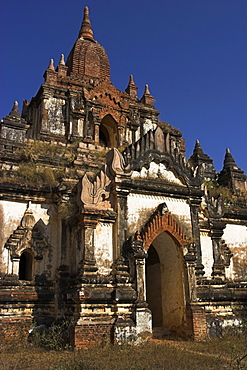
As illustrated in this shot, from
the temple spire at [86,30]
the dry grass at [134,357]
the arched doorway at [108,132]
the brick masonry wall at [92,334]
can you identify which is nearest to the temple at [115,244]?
the brick masonry wall at [92,334]

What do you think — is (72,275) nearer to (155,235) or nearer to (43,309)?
(43,309)

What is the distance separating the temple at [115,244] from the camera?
11266 millimetres

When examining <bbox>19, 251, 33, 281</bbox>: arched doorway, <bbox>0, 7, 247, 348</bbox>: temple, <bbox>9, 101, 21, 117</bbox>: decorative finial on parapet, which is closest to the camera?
<bbox>0, 7, 247, 348</bbox>: temple

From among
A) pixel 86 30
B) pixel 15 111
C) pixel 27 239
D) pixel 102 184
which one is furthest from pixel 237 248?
pixel 86 30

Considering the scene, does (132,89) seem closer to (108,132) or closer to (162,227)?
(108,132)

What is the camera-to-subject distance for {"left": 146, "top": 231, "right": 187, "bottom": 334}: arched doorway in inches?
498

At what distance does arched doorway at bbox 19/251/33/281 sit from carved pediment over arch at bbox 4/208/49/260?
377mm

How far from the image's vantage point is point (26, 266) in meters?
13.0

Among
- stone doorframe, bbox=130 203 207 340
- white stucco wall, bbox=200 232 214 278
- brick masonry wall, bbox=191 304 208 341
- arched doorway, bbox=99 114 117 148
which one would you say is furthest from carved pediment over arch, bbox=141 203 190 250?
arched doorway, bbox=99 114 117 148

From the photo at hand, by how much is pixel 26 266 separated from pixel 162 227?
4.70 m

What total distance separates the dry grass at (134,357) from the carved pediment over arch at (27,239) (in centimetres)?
274

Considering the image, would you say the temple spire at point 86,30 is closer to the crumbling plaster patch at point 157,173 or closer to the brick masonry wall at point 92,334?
the crumbling plaster patch at point 157,173

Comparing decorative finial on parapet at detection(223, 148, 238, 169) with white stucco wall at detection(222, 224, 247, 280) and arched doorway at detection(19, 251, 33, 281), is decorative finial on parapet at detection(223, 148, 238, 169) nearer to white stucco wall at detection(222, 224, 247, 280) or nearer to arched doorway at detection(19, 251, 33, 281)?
white stucco wall at detection(222, 224, 247, 280)

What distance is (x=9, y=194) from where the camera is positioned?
12.6m
